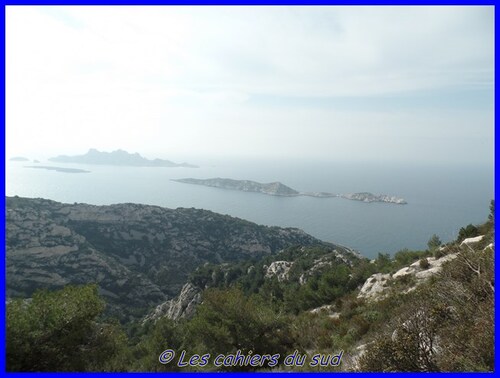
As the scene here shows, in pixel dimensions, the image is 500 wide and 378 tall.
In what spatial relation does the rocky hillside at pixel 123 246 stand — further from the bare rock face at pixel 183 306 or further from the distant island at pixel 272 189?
the distant island at pixel 272 189

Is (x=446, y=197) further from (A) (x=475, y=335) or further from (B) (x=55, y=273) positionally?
(A) (x=475, y=335)

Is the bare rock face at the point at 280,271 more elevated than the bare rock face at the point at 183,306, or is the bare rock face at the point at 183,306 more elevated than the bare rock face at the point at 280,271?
the bare rock face at the point at 280,271

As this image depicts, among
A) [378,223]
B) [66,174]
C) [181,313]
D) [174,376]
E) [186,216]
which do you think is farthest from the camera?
[66,174]

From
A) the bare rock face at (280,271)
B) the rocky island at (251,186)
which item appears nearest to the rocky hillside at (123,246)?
the bare rock face at (280,271)

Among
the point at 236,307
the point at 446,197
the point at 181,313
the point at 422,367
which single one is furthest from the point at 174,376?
the point at 446,197

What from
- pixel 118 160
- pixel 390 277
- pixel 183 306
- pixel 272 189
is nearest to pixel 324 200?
pixel 272 189

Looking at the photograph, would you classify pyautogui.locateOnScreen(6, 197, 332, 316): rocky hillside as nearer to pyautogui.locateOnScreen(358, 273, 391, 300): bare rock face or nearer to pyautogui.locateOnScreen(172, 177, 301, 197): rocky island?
pyautogui.locateOnScreen(358, 273, 391, 300): bare rock face
